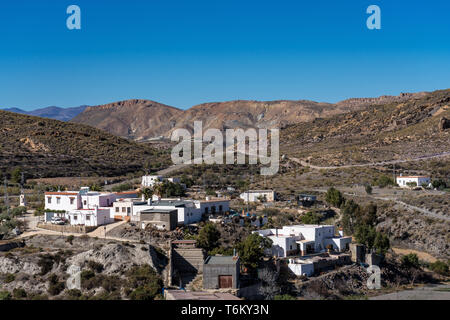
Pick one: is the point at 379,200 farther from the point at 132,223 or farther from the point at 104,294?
the point at 104,294

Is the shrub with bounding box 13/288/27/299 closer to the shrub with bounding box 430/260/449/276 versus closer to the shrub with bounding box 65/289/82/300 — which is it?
the shrub with bounding box 65/289/82/300

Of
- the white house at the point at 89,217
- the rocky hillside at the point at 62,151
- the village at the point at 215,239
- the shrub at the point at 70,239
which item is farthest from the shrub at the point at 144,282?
the rocky hillside at the point at 62,151

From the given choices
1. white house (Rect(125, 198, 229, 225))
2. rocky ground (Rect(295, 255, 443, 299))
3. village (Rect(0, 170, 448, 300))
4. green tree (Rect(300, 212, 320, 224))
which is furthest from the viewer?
green tree (Rect(300, 212, 320, 224))

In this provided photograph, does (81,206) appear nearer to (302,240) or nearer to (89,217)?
(89,217)

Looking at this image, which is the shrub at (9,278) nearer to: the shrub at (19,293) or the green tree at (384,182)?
the shrub at (19,293)

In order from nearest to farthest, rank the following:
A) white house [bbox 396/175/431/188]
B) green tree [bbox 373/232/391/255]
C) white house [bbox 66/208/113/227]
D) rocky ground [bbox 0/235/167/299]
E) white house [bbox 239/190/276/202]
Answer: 1. rocky ground [bbox 0/235/167/299]
2. white house [bbox 66/208/113/227]
3. green tree [bbox 373/232/391/255]
4. white house [bbox 239/190/276/202]
5. white house [bbox 396/175/431/188]

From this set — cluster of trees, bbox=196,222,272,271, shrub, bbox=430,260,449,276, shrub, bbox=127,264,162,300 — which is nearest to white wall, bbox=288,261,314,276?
cluster of trees, bbox=196,222,272,271

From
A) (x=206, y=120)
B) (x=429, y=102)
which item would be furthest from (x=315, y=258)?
(x=206, y=120)
